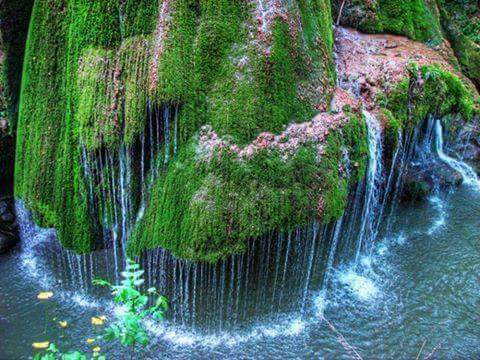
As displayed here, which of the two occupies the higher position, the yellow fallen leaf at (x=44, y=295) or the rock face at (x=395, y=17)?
the rock face at (x=395, y=17)

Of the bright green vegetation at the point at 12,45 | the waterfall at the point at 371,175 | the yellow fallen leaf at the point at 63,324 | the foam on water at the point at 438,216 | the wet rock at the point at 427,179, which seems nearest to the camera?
the yellow fallen leaf at the point at 63,324

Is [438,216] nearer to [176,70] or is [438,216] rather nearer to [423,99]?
[423,99]

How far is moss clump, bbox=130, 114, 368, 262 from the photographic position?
4.46 meters

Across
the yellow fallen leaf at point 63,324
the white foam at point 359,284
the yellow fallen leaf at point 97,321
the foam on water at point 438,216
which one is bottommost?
the yellow fallen leaf at point 63,324

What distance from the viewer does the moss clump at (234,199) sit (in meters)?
4.46

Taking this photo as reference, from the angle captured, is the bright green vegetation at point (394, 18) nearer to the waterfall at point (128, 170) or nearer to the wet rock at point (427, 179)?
the wet rock at point (427, 179)

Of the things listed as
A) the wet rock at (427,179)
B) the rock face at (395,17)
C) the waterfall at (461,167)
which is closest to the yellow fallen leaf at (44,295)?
the wet rock at (427,179)

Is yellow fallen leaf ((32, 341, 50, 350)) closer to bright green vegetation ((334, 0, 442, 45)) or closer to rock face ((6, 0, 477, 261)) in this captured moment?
rock face ((6, 0, 477, 261))

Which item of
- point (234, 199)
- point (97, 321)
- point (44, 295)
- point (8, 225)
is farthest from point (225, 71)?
point (8, 225)

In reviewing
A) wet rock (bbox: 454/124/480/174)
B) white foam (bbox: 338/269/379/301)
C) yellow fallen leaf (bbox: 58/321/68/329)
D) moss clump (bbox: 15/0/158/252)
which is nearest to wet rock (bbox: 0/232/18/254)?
moss clump (bbox: 15/0/158/252)

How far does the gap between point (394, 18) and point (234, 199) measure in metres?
5.43

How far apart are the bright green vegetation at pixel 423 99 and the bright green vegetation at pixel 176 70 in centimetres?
164

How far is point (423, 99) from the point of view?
21.4 ft

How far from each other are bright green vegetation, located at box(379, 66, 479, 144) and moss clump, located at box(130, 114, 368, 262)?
1876 mm
